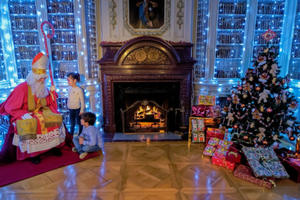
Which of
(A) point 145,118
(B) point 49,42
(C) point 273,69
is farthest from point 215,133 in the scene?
(B) point 49,42

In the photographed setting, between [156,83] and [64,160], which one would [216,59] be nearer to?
[156,83]

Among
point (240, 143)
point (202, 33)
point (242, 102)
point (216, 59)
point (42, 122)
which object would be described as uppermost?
point (202, 33)

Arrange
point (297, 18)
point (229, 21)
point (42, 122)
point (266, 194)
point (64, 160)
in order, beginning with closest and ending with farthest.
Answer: point (266, 194), point (42, 122), point (64, 160), point (297, 18), point (229, 21)

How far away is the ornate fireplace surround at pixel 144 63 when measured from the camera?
12.8ft

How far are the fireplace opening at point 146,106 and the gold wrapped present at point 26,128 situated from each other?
172cm

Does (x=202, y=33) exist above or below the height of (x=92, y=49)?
above

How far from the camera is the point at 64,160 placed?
3098mm

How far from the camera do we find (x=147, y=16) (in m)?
4.09

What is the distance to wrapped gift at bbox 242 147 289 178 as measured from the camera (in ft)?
8.30

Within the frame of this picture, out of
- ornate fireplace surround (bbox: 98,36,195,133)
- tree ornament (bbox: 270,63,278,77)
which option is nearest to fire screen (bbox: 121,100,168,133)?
ornate fireplace surround (bbox: 98,36,195,133)

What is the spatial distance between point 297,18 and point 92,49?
4075 mm

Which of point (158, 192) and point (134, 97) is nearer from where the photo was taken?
point (158, 192)

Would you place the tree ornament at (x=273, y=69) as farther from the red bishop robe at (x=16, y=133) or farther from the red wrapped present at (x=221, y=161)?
the red bishop robe at (x=16, y=133)

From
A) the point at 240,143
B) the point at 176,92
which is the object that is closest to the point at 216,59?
the point at 176,92
